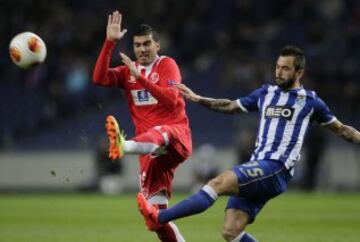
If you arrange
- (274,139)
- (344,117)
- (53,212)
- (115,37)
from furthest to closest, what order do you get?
(344,117) < (53,212) < (115,37) < (274,139)

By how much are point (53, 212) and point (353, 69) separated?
37.4 feet

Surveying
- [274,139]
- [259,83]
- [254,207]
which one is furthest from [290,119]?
[259,83]

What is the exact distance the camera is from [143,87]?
31.1 ft

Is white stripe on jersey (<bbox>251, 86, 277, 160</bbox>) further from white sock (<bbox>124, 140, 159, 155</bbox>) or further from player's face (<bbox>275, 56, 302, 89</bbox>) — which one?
white sock (<bbox>124, 140, 159, 155</bbox>)

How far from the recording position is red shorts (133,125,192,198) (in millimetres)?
9203

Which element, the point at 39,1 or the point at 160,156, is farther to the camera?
the point at 39,1

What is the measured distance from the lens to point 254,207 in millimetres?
9000

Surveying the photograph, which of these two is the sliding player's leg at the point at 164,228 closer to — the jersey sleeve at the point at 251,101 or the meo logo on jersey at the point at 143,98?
the meo logo on jersey at the point at 143,98

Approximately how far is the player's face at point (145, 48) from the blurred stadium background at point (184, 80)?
14.9m

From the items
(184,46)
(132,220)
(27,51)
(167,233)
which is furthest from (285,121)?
(184,46)

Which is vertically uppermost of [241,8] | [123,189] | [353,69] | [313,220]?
[241,8]

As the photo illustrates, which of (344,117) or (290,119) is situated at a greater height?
(290,119)

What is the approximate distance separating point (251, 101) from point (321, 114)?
2.34ft

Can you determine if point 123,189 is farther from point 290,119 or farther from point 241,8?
point 290,119
